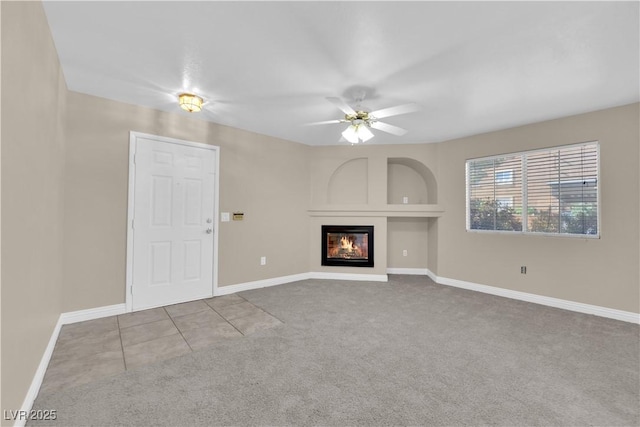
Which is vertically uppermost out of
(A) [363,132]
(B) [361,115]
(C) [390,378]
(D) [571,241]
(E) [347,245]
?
(B) [361,115]

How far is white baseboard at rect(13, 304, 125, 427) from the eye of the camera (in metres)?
1.62

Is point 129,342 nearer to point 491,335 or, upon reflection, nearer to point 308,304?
point 308,304

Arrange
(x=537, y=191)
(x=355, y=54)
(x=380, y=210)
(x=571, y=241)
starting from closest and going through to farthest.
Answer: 1. (x=355, y=54)
2. (x=571, y=241)
3. (x=537, y=191)
4. (x=380, y=210)

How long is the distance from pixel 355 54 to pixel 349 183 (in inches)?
125

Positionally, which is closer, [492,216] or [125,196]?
[125,196]

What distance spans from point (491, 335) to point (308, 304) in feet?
6.74

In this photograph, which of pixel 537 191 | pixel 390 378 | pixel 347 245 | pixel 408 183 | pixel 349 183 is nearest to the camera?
pixel 390 378

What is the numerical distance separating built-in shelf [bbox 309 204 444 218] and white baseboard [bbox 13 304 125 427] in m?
3.16

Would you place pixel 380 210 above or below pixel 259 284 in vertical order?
above

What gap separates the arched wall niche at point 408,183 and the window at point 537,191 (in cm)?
92

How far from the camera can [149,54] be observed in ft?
7.27

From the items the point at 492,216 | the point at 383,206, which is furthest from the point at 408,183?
the point at 492,216

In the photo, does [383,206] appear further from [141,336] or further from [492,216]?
[141,336]

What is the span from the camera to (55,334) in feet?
8.19
